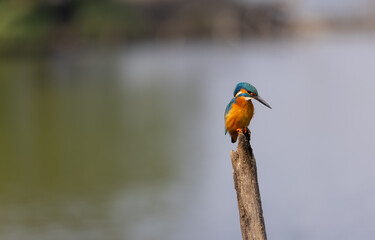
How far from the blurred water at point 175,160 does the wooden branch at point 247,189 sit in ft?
13.9

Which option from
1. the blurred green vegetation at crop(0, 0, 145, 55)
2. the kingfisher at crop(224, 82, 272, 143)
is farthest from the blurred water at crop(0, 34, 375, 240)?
the blurred green vegetation at crop(0, 0, 145, 55)

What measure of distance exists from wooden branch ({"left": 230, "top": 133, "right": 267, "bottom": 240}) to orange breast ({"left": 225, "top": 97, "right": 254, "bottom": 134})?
64mm

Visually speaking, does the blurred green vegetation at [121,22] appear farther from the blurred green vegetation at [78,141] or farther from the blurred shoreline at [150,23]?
the blurred green vegetation at [78,141]

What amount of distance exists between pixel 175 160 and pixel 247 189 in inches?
326

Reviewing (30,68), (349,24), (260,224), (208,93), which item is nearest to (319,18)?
(349,24)

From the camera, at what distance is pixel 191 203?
1002 cm

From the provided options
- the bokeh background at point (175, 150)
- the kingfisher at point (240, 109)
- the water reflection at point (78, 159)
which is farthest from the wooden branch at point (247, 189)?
the water reflection at point (78, 159)

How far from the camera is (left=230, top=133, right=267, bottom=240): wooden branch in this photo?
13.7ft

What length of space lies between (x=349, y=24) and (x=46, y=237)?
7039 centimetres

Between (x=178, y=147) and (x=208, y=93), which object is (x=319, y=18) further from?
(x=178, y=147)

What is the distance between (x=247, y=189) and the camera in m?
4.23

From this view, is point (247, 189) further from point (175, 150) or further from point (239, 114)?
point (175, 150)

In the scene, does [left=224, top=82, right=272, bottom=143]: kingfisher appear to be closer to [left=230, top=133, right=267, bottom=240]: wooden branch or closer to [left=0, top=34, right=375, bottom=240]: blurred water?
[left=230, top=133, right=267, bottom=240]: wooden branch

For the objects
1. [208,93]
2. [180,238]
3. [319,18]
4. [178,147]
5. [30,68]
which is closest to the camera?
[180,238]
